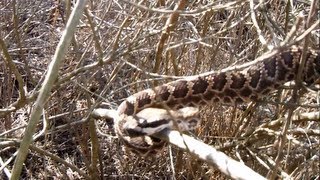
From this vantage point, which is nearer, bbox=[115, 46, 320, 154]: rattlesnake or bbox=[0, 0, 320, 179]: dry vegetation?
bbox=[115, 46, 320, 154]: rattlesnake

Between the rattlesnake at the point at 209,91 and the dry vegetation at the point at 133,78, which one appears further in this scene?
the dry vegetation at the point at 133,78

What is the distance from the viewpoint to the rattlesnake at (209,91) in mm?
3506

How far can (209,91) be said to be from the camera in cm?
429

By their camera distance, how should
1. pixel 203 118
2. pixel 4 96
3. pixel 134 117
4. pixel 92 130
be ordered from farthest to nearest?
pixel 4 96 → pixel 203 118 → pixel 92 130 → pixel 134 117

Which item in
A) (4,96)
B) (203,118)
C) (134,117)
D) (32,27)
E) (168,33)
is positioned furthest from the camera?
(32,27)

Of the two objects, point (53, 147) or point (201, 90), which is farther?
point (53, 147)

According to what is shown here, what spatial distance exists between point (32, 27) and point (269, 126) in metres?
3.50

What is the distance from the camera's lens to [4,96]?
230 inches

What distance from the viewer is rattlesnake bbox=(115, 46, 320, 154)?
3.51 meters

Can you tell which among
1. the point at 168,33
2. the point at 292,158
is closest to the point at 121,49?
the point at 168,33

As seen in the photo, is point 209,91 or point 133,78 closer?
point 209,91

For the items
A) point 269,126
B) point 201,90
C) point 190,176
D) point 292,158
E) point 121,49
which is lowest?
point 190,176

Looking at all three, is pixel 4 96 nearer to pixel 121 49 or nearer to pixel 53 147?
pixel 53 147

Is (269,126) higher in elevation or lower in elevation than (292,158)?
higher
